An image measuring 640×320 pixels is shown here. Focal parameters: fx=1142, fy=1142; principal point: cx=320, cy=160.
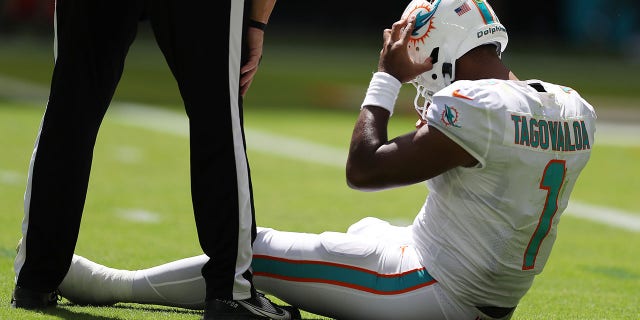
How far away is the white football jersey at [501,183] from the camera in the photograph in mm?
3436

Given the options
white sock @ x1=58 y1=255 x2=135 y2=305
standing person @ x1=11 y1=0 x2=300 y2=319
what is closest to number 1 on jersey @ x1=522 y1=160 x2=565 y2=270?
standing person @ x1=11 y1=0 x2=300 y2=319

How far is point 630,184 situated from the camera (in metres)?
8.05

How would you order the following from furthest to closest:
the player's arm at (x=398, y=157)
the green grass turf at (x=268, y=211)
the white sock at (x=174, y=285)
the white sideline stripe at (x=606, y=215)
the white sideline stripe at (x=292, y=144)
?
the white sideline stripe at (x=292, y=144) → the white sideline stripe at (x=606, y=215) → the green grass turf at (x=268, y=211) → the white sock at (x=174, y=285) → the player's arm at (x=398, y=157)

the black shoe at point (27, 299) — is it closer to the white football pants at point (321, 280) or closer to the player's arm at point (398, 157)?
the white football pants at point (321, 280)

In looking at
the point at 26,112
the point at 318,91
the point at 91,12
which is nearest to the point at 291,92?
the point at 318,91

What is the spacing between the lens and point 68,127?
12.1 ft

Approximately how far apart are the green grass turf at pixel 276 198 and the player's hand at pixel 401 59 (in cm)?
109

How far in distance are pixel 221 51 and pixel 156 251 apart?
1.93 m

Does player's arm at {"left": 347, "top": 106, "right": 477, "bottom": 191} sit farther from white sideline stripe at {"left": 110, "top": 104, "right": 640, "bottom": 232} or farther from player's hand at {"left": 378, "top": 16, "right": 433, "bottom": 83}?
white sideline stripe at {"left": 110, "top": 104, "right": 640, "bottom": 232}

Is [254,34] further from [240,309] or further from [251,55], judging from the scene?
[240,309]

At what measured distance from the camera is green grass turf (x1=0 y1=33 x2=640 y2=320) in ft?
15.1

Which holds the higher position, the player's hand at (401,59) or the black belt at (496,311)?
the player's hand at (401,59)

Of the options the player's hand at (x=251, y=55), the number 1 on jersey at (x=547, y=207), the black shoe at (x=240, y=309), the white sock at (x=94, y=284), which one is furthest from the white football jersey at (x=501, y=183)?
the white sock at (x=94, y=284)

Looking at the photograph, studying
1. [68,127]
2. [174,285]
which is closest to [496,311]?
[174,285]
